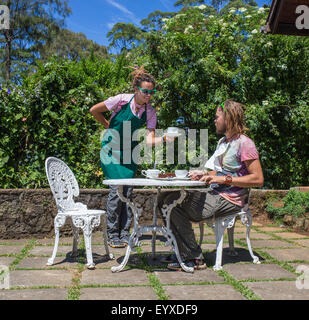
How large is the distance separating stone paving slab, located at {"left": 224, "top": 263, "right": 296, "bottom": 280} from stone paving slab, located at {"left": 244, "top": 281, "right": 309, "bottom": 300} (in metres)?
0.18

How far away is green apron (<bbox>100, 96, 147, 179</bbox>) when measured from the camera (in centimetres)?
427

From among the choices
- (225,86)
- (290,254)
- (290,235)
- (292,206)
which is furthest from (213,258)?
(225,86)

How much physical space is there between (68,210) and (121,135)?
97 cm

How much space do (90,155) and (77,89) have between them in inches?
36.6

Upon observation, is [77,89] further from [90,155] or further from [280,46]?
[280,46]

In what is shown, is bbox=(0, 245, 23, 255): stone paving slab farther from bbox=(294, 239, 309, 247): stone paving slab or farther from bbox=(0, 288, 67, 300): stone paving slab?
bbox=(294, 239, 309, 247): stone paving slab

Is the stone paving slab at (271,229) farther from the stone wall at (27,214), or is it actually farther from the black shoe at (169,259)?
the stone wall at (27,214)

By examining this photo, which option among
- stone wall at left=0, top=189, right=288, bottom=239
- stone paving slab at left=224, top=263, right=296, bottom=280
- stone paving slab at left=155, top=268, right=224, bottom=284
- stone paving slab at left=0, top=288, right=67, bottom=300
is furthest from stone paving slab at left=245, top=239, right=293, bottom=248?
stone paving slab at left=0, top=288, right=67, bottom=300

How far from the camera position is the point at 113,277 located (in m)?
3.22

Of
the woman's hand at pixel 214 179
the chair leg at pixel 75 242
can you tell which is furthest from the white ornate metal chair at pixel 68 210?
the woman's hand at pixel 214 179

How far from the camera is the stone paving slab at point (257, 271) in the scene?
324 cm

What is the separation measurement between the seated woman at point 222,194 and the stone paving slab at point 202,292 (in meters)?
0.52

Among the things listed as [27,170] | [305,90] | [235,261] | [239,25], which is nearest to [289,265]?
[235,261]

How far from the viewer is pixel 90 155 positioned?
18.2 feet
